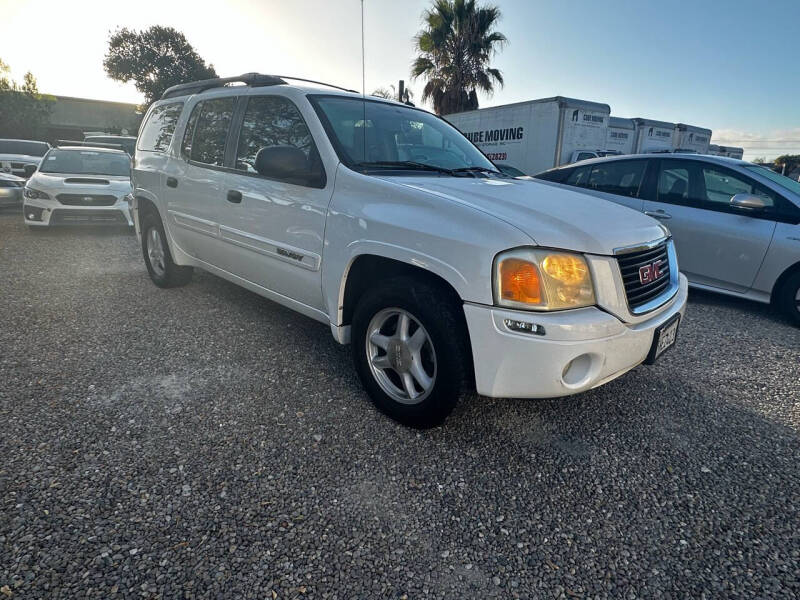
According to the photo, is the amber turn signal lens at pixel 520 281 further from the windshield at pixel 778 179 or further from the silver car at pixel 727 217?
the windshield at pixel 778 179

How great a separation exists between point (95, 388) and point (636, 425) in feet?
10.4

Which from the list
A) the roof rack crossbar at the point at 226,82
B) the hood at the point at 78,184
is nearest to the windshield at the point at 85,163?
the hood at the point at 78,184

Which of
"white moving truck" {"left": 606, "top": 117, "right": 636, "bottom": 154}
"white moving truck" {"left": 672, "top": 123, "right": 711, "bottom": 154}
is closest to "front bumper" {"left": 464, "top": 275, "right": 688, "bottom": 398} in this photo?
"white moving truck" {"left": 606, "top": 117, "right": 636, "bottom": 154}

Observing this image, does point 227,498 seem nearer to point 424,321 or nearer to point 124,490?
point 124,490

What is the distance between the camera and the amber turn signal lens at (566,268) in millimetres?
2016

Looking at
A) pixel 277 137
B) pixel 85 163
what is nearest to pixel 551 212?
pixel 277 137

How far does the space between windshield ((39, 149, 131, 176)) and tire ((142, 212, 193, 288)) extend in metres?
4.72

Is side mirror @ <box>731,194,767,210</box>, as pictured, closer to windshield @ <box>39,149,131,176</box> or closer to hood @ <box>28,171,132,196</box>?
hood @ <box>28,171,132,196</box>

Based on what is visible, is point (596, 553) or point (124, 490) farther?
point (124, 490)

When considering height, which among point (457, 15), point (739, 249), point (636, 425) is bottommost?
point (636, 425)

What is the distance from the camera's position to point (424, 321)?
7.36 ft

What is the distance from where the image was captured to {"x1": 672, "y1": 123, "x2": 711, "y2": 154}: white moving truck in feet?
44.4

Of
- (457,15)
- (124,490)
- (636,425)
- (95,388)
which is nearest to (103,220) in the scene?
(95,388)

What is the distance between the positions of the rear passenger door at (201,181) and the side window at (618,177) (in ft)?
13.7
